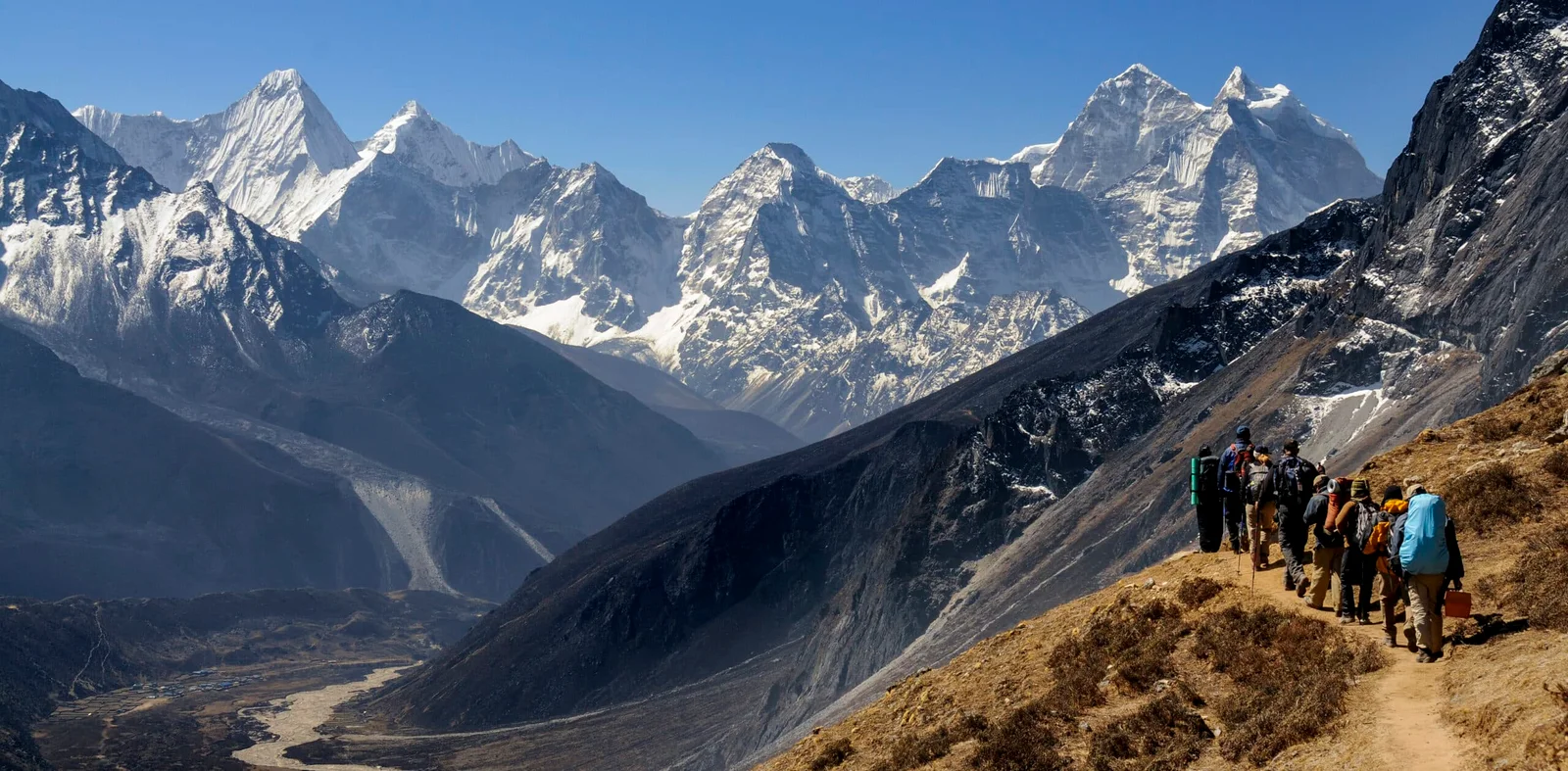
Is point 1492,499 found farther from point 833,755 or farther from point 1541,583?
point 833,755

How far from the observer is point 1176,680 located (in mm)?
27781

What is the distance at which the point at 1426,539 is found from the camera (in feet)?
81.3

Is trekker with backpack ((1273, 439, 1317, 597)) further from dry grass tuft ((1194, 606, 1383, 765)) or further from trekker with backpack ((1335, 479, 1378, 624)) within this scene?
trekker with backpack ((1335, 479, 1378, 624))

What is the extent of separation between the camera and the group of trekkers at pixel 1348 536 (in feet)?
81.6

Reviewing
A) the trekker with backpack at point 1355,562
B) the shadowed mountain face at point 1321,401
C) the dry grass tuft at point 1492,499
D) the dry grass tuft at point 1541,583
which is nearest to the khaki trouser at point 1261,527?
the dry grass tuft at point 1492,499

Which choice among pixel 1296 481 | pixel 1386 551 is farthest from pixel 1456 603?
pixel 1296 481

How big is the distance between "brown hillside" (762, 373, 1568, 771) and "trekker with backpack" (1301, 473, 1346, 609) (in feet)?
1.85

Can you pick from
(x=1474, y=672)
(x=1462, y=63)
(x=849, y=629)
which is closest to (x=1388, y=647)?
(x=1474, y=672)

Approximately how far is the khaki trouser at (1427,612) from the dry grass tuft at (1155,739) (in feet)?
12.7

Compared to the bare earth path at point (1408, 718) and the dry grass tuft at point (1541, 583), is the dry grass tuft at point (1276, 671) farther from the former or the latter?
the dry grass tuft at point (1541, 583)

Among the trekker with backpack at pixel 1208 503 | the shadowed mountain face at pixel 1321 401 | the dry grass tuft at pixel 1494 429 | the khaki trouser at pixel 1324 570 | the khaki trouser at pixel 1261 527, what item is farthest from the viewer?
the shadowed mountain face at pixel 1321 401

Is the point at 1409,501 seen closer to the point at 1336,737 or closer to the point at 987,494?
the point at 1336,737

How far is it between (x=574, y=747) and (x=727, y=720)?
79.3ft

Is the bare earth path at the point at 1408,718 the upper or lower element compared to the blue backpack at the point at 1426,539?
lower
